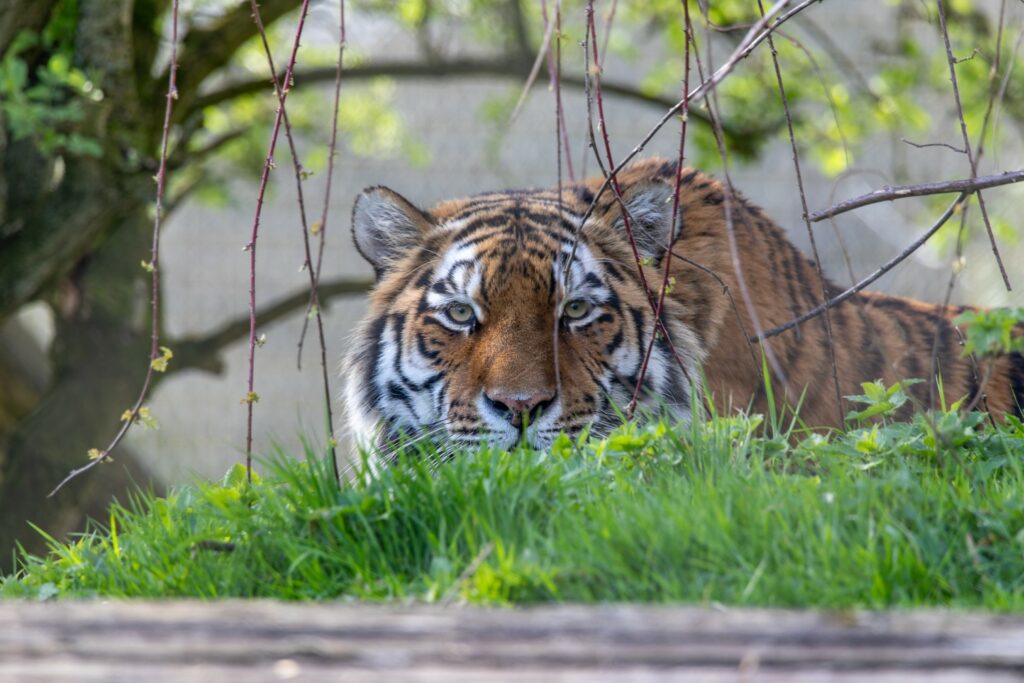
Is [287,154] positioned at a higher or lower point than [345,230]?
higher

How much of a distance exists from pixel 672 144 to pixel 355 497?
22.9 feet

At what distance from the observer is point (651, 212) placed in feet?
12.2

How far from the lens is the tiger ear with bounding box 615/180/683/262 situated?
3.68 m

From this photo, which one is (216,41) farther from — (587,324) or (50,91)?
(587,324)

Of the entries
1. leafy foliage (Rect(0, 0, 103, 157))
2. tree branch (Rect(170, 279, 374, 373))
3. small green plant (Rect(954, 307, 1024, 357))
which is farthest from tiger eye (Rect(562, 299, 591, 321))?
tree branch (Rect(170, 279, 374, 373))

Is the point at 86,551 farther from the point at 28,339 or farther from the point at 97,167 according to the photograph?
the point at 28,339

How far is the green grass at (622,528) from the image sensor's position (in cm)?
211

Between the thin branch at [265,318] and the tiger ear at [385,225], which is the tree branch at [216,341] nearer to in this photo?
the thin branch at [265,318]

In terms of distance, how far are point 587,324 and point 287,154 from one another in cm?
531

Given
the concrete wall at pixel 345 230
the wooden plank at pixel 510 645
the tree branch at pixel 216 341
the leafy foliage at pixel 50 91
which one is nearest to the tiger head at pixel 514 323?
the leafy foliage at pixel 50 91

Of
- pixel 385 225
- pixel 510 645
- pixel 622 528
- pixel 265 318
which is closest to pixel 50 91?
pixel 385 225

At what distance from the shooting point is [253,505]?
2635mm

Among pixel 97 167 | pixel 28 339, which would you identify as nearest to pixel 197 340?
pixel 28 339

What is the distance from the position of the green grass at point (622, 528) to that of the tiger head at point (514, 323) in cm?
64
